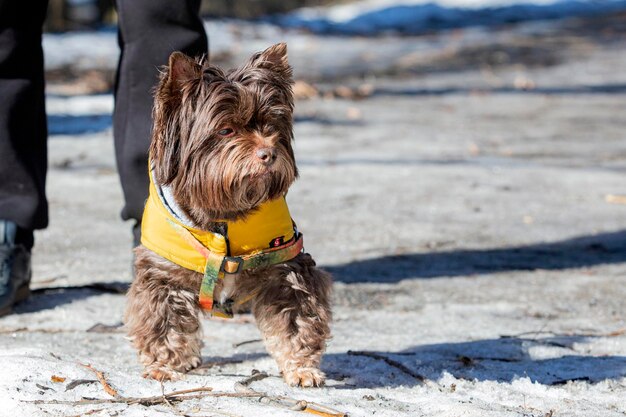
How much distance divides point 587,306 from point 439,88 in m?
9.17

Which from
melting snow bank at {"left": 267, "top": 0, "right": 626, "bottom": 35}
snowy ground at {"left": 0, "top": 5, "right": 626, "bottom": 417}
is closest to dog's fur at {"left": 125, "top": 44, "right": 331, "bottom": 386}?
snowy ground at {"left": 0, "top": 5, "right": 626, "bottom": 417}

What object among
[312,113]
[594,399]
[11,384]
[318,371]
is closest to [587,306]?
[594,399]

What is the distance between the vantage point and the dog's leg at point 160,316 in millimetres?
3838

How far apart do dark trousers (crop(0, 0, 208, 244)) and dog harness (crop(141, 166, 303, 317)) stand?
39.4 inches

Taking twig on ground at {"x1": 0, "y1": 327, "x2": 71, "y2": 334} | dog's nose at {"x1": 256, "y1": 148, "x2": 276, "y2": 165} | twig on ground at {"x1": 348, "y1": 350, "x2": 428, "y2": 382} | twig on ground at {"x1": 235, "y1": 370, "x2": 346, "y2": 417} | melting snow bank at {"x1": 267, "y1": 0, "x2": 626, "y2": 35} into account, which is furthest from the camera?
melting snow bank at {"x1": 267, "y1": 0, "x2": 626, "y2": 35}

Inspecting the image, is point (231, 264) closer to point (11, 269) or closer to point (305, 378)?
point (305, 378)

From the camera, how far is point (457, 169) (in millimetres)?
8773

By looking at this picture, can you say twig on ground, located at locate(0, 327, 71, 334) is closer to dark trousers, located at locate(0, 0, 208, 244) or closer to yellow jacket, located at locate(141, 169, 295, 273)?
dark trousers, located at locate(0, 0, 208, 244)

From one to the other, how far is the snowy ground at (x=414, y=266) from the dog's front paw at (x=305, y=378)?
0.06 m

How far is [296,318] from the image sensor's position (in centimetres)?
389

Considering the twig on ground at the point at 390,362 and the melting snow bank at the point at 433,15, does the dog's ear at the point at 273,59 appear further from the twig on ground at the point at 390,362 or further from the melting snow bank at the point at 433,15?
the melting snow bank at the point at 433,15

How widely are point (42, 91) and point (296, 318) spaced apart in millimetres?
2133

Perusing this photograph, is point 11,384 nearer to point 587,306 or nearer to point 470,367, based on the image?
point 470,367

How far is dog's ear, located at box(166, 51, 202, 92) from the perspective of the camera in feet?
11.6
